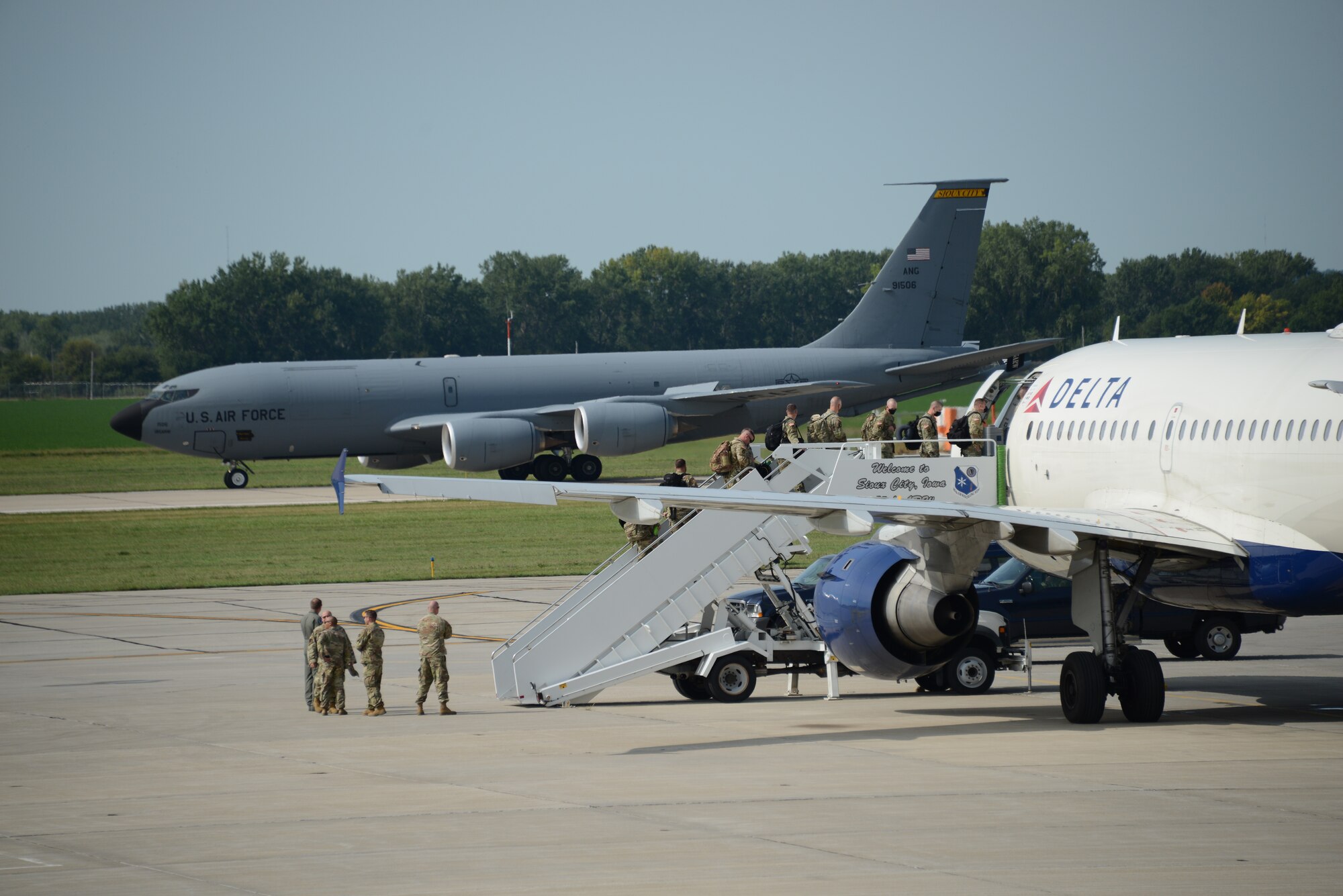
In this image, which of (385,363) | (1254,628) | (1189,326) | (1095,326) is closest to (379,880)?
(1254,628)

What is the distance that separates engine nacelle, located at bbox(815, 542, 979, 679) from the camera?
58.7 feet

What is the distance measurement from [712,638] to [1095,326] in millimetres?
108271

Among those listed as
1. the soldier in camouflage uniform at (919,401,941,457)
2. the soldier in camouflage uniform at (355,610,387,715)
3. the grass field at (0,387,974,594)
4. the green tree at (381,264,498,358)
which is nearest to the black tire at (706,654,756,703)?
the soldier in camouflage uniform at (355,610,387,715)

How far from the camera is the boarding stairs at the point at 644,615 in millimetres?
19375

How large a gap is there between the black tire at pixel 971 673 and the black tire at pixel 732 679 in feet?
9.15

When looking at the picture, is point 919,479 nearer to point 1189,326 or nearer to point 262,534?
point 262,534

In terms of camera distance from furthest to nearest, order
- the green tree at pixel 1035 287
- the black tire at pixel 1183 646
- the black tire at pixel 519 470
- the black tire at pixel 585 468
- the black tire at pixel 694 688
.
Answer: the green tree at pixel 1035 287 → the black tire at pixel 519 470 → the black tire at pixel 585 468 → the black tire at pixel 1183 646 → the black tire at pixel 694 688

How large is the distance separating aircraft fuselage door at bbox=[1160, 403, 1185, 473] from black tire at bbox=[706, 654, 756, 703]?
6143 mm

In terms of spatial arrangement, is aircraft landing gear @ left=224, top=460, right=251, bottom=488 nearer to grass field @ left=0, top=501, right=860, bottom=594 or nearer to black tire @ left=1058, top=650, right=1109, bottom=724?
grass field @ left=0, top=501, right=860, bottom=594

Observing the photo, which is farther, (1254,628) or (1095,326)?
(1095,326)

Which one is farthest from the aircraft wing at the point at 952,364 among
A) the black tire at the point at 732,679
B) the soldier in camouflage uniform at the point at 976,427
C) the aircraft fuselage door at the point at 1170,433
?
the aircraft fuselage door at the point at 1170,433

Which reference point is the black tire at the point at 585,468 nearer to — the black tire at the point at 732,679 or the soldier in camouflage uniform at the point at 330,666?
the black tire at the point at 732,679

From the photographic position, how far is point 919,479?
64.3 ft

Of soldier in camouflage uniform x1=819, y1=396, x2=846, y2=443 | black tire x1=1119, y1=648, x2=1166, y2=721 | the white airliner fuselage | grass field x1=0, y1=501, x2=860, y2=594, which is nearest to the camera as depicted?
the white airliner fuselage
